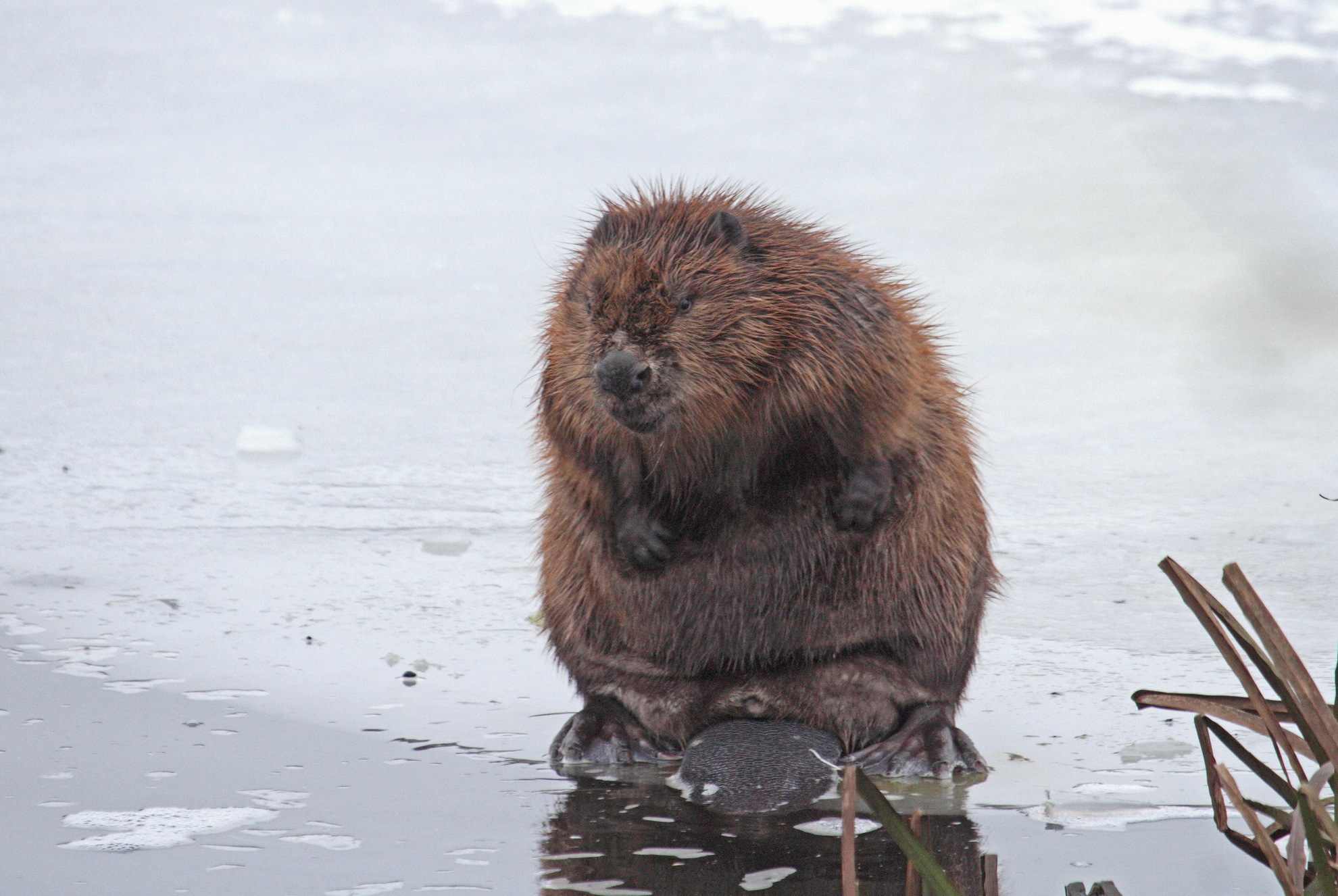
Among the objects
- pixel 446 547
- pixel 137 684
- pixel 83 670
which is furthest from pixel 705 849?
pixel 446 547

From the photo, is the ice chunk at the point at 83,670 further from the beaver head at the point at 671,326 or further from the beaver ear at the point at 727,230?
the beaver ear at the point at 727,230

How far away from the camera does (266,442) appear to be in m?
4.83

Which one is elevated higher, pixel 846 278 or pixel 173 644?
pixel 846 278

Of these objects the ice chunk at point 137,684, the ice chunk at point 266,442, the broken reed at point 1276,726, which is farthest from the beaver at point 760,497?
the ice chunk at point 266,442

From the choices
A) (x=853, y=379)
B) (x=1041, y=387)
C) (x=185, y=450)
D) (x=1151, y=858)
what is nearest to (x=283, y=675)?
(x=853, y=379)

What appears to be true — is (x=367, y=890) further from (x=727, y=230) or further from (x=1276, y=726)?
(x=727, y=230)

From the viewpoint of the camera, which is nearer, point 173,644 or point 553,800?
point 553,800

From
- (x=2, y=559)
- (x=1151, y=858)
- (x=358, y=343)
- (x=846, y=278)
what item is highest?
(x=358, y=343)

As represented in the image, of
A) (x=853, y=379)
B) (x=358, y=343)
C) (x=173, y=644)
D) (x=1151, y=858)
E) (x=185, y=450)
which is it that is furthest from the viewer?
(x=358, y=343)

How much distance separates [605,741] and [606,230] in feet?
2.64

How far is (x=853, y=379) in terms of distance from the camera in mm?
2354

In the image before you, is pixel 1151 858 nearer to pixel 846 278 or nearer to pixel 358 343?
pixel 846 278

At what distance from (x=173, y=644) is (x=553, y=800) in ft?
3.72

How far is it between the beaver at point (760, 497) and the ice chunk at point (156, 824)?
1.78 ft
